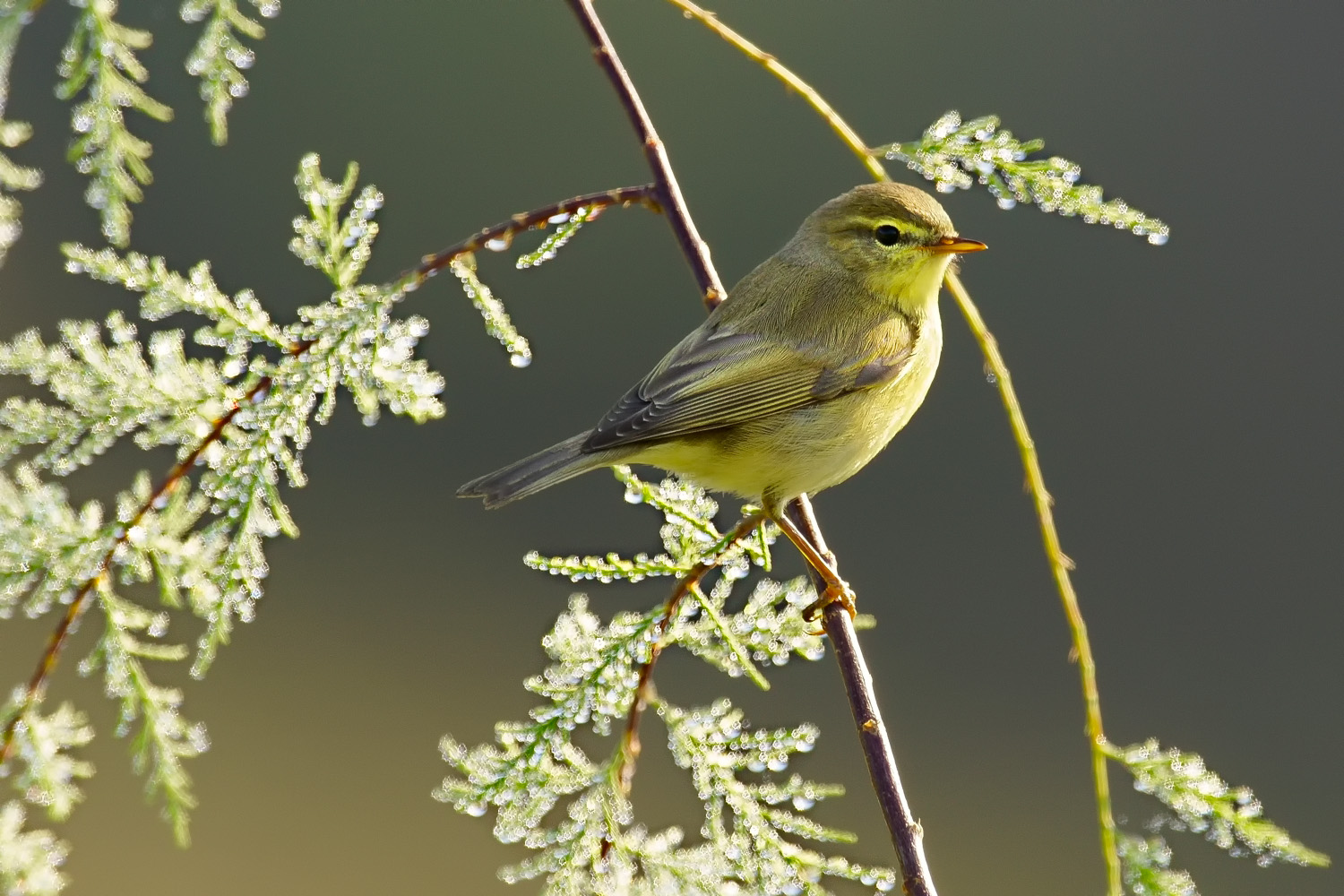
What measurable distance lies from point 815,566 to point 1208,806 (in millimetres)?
1035

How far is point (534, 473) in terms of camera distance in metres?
2.22

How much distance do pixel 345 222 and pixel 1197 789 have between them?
1121mm

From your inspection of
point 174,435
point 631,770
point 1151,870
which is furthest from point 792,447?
point 174,435

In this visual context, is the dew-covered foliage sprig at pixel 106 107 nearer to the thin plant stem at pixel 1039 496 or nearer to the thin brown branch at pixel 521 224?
the thin brown branch at pixel 521 224

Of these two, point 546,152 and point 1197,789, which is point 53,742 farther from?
point 546,152

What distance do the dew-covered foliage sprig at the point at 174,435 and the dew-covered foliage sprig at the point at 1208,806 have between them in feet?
2.92

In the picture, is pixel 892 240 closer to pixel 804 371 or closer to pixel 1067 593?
pixel 804 371

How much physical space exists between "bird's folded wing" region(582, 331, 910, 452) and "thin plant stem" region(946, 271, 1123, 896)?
901mm

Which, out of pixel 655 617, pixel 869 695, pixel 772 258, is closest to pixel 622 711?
pixel 655 617

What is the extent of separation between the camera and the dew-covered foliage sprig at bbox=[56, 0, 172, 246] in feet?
3.92

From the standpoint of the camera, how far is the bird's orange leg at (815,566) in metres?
2.21

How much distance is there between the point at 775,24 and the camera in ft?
25.7

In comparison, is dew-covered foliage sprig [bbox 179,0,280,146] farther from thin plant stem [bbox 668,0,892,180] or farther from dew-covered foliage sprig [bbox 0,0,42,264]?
thin plant stem [bbox 668,0,892,180]

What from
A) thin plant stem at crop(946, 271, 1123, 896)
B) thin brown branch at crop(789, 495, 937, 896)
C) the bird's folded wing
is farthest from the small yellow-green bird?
thin plant stem at crop(946, 271, 1123, 896)
